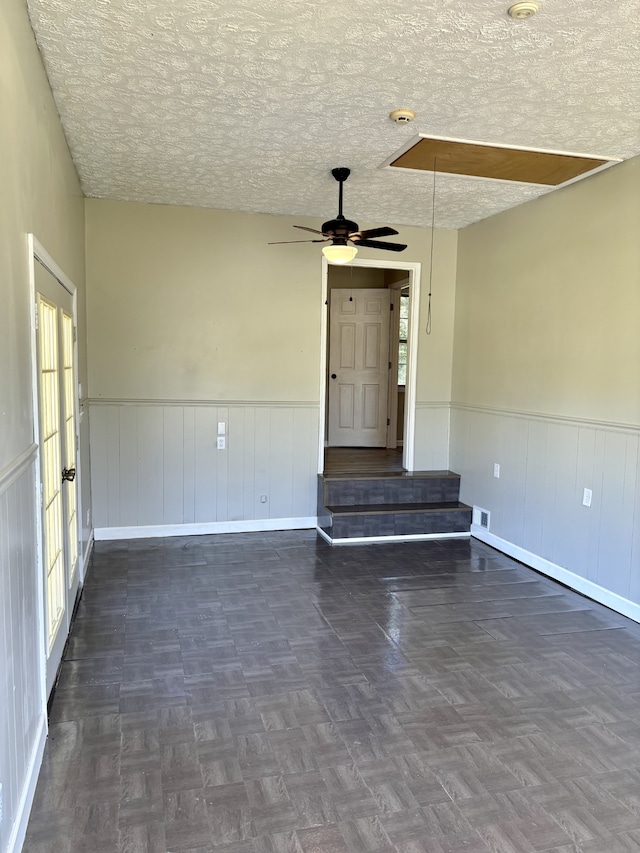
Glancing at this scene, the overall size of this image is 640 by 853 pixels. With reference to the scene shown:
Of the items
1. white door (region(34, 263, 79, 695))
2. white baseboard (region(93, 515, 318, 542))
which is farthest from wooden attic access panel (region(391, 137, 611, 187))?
white baseboard (region(93, 515, 318, 542))

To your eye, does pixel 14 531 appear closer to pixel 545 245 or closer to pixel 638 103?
pixel 638 103

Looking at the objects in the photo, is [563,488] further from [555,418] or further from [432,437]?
[432,437]

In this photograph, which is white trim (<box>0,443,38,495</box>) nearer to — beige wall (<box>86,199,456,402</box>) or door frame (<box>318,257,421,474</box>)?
beige wall (<box>86,199,456,402</box>)

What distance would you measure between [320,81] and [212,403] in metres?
2.96

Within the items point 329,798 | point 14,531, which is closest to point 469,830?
point 329,798

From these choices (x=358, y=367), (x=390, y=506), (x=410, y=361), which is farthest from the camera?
(x=358, y=367)

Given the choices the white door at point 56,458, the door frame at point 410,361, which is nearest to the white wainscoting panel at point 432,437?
the door frame at point 410,361

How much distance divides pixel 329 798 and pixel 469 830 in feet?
1.54

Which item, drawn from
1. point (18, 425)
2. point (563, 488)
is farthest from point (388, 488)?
point (18, 425)

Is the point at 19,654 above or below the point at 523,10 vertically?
below

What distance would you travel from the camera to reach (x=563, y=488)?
13.7 ft

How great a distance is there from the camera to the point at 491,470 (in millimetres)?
5070

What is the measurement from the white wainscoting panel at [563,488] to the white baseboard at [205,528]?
1628 millimetres

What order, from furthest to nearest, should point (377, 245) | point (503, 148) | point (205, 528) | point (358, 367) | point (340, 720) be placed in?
point (358, 367) → point (205, 528) → point (377, 245) → point (503, 148) → point (340, 720)
